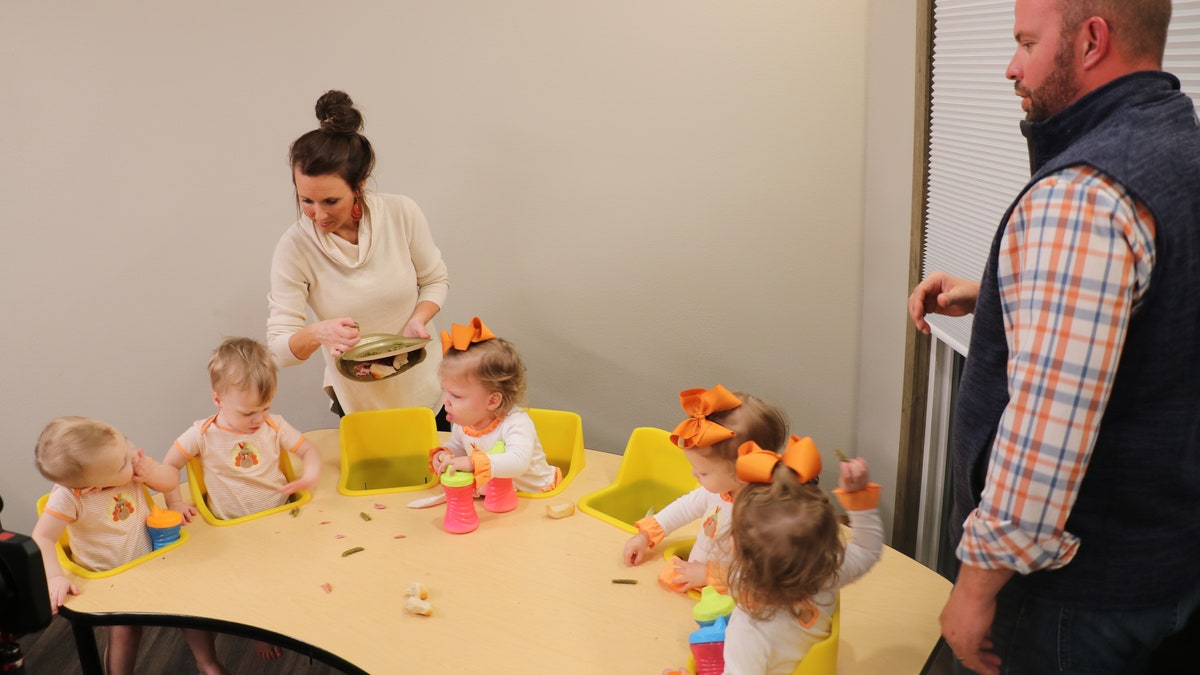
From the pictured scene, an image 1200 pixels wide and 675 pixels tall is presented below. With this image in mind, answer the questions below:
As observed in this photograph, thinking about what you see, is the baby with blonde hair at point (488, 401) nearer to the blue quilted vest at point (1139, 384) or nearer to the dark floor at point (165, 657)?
the dark floor at point (165, 657)

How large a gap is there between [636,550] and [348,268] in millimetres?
1188

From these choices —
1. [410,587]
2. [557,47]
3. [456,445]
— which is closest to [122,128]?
[557,47]

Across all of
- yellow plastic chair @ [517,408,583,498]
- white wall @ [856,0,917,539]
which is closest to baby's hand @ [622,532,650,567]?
yellow plastic chair @ [517,408,583,498]

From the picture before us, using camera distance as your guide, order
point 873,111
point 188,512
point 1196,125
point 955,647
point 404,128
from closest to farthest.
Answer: point 1196,125
point 955,647
point 188,512
point 873,111
point 404,128

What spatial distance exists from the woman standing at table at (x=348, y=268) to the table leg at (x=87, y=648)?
2.65 feet

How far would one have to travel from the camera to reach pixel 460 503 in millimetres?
2217

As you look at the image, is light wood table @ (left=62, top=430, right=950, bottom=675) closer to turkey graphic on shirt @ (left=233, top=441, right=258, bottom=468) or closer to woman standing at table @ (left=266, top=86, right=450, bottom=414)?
turkey graphic on shirt @ (left=233, top=441, right=258, bottom=468)

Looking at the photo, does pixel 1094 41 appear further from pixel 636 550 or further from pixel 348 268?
pixel 348 268

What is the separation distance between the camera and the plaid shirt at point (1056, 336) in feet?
3.77

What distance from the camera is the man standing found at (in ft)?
3.82

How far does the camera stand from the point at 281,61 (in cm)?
330

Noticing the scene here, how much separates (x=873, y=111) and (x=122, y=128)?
2546 mm

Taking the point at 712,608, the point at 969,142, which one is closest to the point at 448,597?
the point at 712,608

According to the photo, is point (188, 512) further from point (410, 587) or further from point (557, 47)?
point (557, 47)
